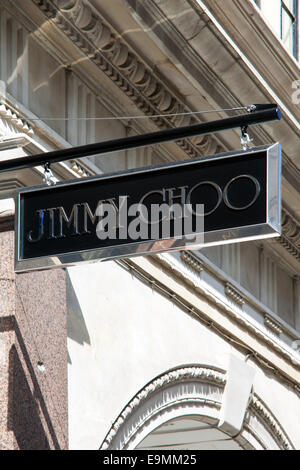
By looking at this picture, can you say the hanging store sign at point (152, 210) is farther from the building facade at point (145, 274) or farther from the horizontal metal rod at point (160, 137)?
the building facade at point (145, 274)

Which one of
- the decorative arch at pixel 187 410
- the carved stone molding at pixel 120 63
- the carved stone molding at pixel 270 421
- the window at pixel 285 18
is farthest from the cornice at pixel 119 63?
the carved stone molding at pixel 270 421

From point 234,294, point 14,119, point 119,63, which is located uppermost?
point 119,63

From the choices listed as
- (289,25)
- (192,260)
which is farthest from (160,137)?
(289,25)

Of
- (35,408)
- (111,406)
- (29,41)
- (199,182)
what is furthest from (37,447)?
(29,41)

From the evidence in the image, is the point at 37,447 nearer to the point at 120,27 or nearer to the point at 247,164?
the point at 247,164

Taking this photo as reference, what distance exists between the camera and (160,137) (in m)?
7.20

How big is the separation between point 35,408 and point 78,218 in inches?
68.5

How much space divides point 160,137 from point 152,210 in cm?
43

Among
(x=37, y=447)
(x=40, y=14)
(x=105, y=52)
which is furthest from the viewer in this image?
(x=105, y=52)

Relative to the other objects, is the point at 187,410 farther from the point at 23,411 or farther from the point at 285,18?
the point at 285,18

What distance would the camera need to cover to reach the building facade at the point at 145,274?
A: 877 cm

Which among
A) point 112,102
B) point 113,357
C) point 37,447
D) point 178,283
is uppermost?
point 112,102

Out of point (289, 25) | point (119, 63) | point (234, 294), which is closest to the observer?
point (119, 63)

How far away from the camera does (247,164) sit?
6.94m
